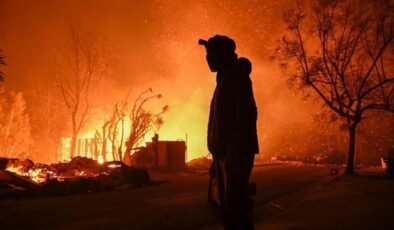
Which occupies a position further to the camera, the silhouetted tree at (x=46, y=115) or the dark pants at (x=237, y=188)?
the silhouetted tree at (x=46, y=115)

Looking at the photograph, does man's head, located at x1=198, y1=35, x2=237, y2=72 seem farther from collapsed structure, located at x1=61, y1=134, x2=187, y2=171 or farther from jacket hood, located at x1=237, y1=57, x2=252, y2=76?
collapsed structure, located at x1=61, y1=134, x2=187, y2=171

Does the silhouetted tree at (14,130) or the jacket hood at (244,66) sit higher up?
the silhouetted tree at (14,130)

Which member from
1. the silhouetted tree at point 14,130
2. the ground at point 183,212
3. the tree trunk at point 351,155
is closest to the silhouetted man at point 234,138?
the ground at point 183,212

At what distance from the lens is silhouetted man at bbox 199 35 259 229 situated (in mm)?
3262

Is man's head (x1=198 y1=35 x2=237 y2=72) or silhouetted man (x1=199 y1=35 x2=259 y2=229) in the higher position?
man's head (x1=198 y1=35 x2=237 y2=72)

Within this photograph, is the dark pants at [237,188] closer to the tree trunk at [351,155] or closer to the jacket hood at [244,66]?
the jacket hood at [244,66]

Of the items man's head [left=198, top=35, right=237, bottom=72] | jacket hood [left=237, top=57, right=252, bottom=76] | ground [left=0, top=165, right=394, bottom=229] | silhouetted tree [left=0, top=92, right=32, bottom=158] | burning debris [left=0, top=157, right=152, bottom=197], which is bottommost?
ground [left=0, top=165, right=394, bottom=229]

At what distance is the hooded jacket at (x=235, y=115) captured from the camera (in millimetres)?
3320

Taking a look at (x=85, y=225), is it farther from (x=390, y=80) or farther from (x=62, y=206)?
(x=390, y=80)

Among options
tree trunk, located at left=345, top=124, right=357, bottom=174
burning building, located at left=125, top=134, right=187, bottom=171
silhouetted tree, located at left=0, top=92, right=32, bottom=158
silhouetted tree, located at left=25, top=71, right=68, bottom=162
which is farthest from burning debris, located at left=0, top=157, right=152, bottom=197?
silhouetted tree, located at left=25, top=71, right=68, bottom=162

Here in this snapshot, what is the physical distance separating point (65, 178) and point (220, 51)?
13954mm

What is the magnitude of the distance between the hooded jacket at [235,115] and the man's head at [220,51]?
0.15m

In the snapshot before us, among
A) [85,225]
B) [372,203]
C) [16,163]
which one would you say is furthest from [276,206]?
[16,163]

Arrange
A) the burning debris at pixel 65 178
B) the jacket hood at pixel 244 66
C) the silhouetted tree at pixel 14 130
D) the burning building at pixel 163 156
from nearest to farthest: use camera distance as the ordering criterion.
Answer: the jacket hood at pixel 244 66
the burning debris at pixel 65 178
the burning building at pixel 163 156
the silhouetted tree at pixel 14 130
